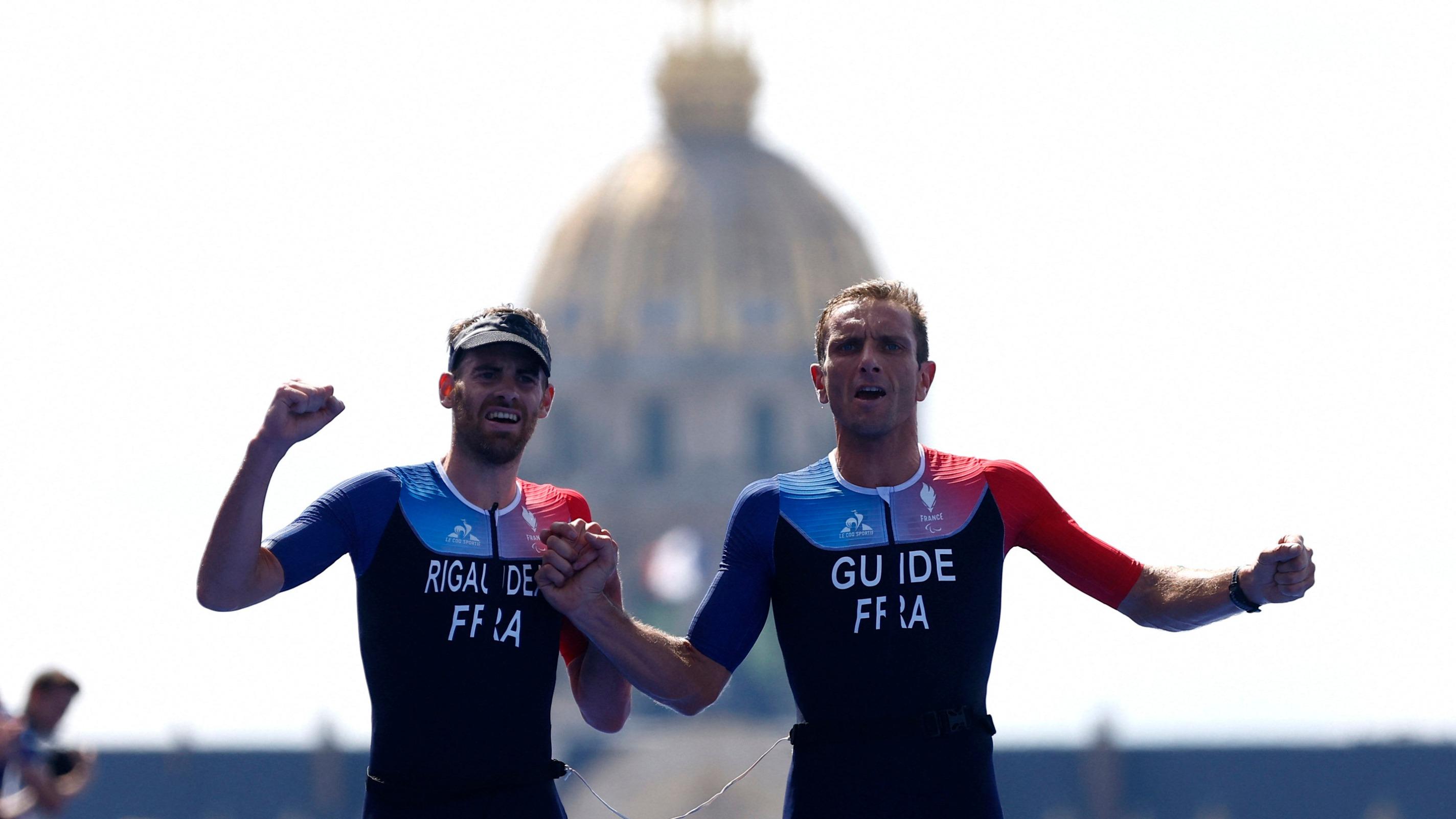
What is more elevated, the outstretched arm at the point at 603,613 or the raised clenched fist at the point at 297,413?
the raised clenched fist at the point at 297,413

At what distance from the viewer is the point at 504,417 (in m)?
6.78

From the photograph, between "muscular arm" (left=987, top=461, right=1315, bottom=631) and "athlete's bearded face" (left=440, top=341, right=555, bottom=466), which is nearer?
"muscular arm" (left=987, top=461, right=1315, bottom=631)

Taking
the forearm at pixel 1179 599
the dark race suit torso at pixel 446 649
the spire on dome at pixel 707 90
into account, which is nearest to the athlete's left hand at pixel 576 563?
the dark race suit torso at pixel 446 649

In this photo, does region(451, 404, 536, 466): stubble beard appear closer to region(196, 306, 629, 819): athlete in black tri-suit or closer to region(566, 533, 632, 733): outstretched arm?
region(196, 306, 629, 819): athlete in black tri-suit

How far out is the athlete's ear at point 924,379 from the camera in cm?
682

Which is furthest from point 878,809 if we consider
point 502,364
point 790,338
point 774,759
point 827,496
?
point 790,338

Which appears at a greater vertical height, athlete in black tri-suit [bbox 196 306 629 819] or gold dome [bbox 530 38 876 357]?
gold dome [bbox 530 38 876 357]

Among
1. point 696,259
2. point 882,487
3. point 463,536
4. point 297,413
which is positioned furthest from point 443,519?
point 696,259

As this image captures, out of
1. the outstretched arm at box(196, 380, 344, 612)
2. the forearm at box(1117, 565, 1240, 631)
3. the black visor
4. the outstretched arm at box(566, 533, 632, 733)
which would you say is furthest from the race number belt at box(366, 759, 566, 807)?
the forearm at box(1117, 565, 1240, 631)

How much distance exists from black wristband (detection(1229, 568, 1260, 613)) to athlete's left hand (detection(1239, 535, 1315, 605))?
0.06 metres

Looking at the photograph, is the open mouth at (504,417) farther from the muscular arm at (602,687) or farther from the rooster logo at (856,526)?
the rooster logo at (856,526)

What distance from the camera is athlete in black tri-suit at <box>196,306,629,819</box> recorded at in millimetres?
6641

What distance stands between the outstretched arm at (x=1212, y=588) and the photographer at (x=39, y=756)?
15.9 feet

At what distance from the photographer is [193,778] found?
55594 mm
